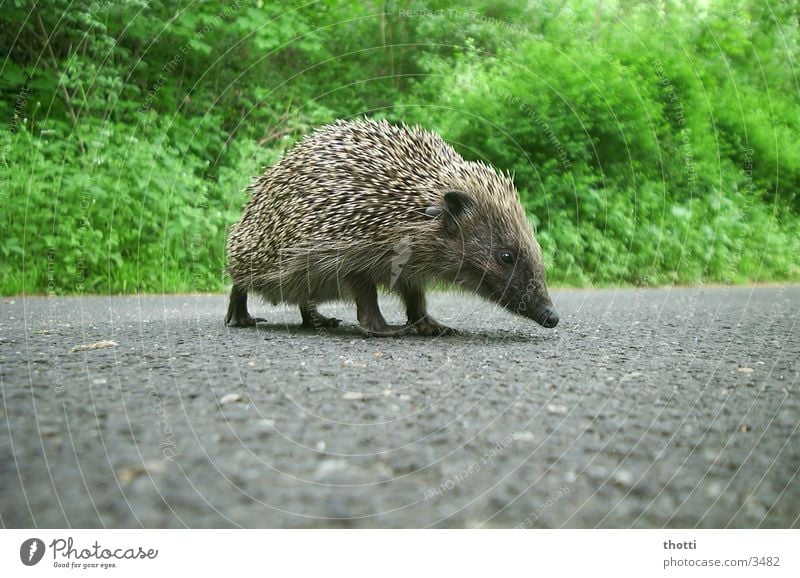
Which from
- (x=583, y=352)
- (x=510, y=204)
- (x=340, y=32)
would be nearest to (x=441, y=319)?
(x=510, y=204)

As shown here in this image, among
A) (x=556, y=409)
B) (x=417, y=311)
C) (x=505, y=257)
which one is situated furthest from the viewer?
(x=417, y=311)

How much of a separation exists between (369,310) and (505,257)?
91 cm

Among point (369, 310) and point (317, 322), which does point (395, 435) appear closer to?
point (369, 310)

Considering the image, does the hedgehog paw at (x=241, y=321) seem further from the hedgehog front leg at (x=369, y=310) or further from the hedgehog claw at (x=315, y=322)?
the hedgehog front leg at (x=369, y=310)

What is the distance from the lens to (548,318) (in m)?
3.78

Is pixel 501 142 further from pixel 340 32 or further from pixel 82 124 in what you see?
pixel 82 124

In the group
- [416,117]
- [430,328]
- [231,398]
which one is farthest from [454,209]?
[231,398]

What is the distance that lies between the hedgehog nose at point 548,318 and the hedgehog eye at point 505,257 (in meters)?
0.36

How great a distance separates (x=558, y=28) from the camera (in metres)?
3.96

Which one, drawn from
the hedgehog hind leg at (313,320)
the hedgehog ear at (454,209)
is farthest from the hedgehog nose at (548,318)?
the hedgehog hind leg at (313,320)

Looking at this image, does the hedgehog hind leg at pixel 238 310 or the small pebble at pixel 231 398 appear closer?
the small pebble at pixel 231 398

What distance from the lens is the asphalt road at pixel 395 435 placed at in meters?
1.42

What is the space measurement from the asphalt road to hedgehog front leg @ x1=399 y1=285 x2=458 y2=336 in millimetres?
728
